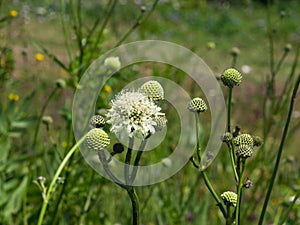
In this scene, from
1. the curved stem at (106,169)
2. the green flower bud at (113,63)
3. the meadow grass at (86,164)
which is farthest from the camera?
the meadow grass at (86,164)

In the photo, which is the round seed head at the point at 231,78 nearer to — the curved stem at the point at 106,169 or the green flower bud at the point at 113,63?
the curved stem at the point at 106,169

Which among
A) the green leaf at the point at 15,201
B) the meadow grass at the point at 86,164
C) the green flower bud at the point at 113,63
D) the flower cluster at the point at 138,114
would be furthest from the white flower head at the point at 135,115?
the green leaf at the point at 15,201

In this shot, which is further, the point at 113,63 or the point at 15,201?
the point at 15,201

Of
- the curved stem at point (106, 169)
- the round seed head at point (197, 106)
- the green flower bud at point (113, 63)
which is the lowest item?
the curved stem at point (106, 169)

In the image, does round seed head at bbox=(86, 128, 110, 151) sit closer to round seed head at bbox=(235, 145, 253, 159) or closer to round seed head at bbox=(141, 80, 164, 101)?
round seed head at bbox=(141, 80, 164, 101)

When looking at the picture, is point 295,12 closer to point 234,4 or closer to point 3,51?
point 234,4

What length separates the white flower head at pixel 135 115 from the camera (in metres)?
0.91

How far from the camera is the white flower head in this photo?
0.91m

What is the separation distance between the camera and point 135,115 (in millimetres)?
929

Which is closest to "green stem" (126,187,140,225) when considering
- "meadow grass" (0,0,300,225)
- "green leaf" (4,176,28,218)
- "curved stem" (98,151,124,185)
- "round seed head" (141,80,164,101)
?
"curved stem" (98,151,124,185)

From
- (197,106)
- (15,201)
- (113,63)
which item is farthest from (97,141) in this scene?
(15,201)

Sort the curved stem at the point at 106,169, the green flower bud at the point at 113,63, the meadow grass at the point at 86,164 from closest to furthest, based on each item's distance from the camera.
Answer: the curved stem at the point at 106,169
the green flower bud at the point at 113,63
the meadow grass at the point at 86,164

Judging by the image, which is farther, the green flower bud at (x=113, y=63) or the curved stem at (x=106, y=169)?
the green flower bud at (x=113, y=63)

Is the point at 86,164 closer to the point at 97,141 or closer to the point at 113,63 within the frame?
the point at 113,63
